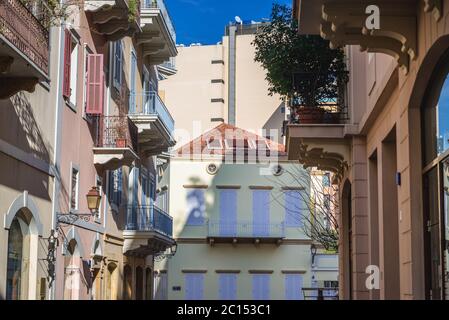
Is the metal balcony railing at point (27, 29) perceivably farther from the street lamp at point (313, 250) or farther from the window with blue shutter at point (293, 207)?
the window with blue shutter at point (293, 207)

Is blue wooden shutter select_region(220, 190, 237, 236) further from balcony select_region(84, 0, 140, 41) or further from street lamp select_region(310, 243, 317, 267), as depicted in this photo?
balcony select_region(84, 0, 140, 41)

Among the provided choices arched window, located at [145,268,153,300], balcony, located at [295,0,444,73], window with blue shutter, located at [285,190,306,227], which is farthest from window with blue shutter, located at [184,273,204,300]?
balcony, located at [295,0,444,73]

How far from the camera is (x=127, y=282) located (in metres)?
23.9

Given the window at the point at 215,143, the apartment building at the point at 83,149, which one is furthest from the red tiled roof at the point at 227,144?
the apartment building at the point at 83,149

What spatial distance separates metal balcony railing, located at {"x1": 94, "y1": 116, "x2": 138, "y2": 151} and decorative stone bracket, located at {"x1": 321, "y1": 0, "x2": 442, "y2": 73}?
31.9ft

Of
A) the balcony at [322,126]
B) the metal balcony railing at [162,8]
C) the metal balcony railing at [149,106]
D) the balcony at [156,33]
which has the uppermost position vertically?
the metal balcony railing at [162,8]

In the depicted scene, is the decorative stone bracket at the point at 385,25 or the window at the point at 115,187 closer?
the decorative stone bracket at the point at 385,25

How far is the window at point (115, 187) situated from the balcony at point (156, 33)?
4.27 metres

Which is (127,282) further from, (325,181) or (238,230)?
(238,230)

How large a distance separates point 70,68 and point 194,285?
22.0 meters

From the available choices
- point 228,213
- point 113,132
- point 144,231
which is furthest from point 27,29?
point 228,213

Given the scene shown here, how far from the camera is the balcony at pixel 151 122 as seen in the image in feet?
72.1

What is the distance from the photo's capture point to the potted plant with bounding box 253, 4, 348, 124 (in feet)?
56.1
